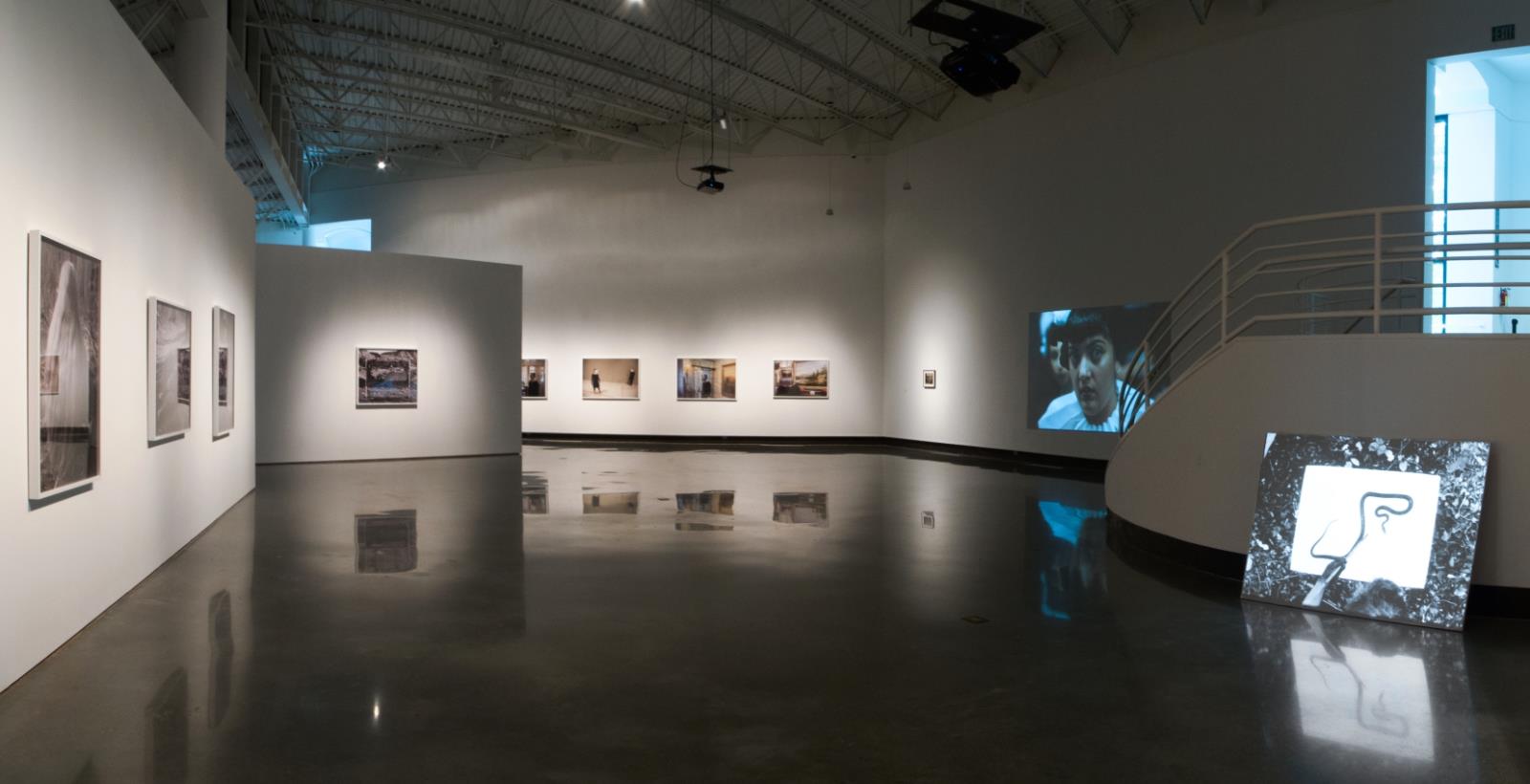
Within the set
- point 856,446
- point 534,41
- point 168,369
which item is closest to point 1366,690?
point 168,369

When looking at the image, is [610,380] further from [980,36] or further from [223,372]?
[980,36]

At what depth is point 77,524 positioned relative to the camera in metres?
6.53

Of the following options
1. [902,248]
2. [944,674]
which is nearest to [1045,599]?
[944,674]

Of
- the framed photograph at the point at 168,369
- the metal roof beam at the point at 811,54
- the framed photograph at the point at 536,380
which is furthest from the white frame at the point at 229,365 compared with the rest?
the framed photograph at the point at 536,380

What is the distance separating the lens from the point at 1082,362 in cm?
1956

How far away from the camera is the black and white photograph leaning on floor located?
7082 millimetres

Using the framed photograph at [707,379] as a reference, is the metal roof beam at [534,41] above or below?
above

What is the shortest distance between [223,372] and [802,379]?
1645 cm

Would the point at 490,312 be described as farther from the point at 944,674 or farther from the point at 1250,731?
the point at 1250,731

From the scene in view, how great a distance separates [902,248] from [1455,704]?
20.7 meters

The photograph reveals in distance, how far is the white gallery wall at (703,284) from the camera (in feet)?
86.3

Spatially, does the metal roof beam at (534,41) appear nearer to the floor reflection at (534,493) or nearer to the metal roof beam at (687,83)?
the metal roof beam at (687,83)

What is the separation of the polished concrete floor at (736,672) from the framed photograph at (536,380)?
17.6m

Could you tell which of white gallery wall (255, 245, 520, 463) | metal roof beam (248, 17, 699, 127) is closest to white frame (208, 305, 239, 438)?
white gallery wall (255, 245, 520, 463)
